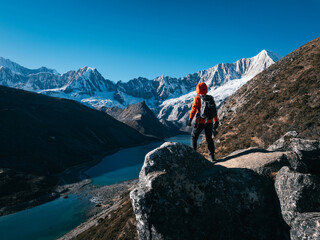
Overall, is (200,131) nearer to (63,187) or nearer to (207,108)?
(207,108)

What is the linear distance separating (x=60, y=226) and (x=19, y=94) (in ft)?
598

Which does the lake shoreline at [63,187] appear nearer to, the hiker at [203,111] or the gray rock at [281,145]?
the hiker at [203,111]

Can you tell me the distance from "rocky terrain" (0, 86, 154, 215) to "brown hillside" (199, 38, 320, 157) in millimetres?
82370

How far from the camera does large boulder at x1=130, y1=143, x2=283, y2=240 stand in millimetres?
7586

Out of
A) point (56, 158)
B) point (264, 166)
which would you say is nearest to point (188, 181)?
point (264, 166)

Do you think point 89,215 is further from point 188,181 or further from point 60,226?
point 188,181

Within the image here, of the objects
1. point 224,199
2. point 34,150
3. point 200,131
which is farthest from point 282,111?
point 34,150

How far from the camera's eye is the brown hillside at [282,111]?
29.8 metres

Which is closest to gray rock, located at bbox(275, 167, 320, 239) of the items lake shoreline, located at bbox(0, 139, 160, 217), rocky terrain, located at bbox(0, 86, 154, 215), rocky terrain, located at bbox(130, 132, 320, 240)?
rocky terrain, located at bbox(130, 132, 320, 240)

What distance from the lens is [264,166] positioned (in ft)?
30.3

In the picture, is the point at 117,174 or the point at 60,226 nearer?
the point at 60,226

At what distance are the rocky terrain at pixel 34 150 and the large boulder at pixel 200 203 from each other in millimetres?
90536

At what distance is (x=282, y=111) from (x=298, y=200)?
112 feet

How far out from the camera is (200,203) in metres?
8.28
